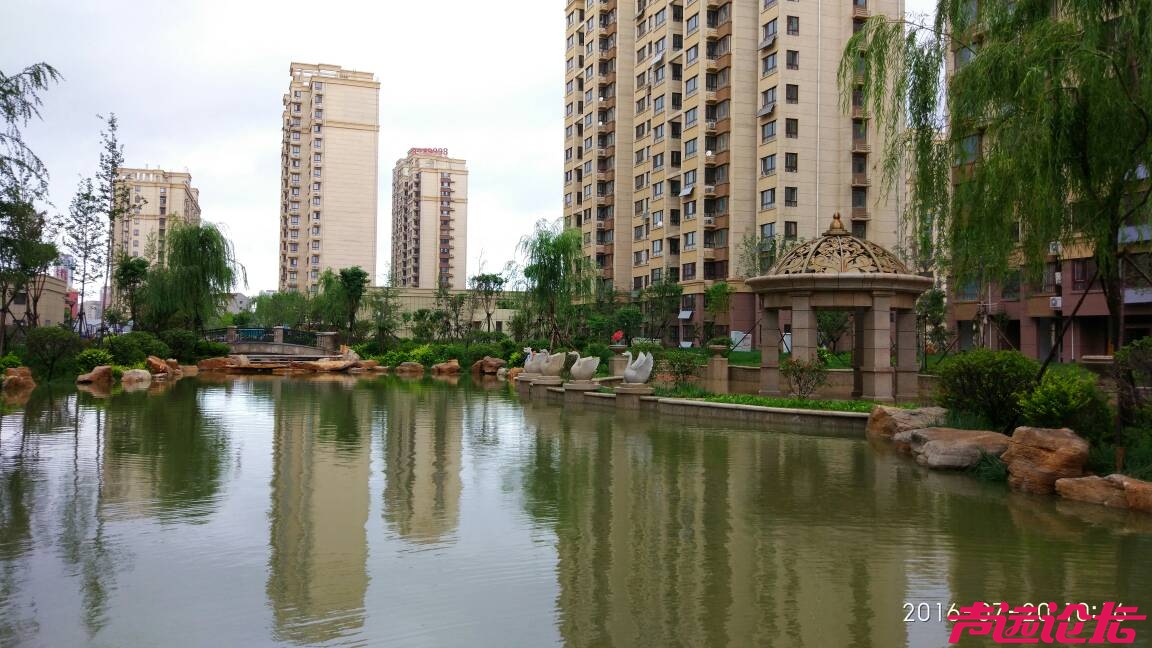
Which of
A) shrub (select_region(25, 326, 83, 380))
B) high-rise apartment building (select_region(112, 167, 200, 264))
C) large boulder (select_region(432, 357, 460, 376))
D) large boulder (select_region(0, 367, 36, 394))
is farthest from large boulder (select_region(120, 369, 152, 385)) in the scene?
high-rise apartment building (select_region(112, 167, 200, 264))

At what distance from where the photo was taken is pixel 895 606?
5.34 m

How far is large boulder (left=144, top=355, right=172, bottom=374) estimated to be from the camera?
29219 mm

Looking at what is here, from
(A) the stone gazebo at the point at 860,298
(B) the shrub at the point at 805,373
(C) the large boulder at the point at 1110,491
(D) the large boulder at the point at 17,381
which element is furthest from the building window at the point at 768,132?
(C) the large boulder at the point at 1110,491

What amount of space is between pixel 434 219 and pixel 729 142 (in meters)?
71.2

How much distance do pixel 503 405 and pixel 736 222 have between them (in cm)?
3164

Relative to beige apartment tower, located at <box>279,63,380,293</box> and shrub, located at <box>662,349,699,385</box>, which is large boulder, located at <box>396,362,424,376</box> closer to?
shrub, located at <box>662,349,699,385</box>

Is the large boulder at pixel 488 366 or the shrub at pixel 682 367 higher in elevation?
the shrub at pixel 682 367

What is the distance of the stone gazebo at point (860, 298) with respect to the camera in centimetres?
1731

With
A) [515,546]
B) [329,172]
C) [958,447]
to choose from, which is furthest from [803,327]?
[329,172]

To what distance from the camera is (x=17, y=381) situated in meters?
22.2

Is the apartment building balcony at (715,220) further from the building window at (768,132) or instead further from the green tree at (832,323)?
the green tree at (832,323)

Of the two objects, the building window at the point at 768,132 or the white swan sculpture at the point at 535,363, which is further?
the building window at the point at 768,132

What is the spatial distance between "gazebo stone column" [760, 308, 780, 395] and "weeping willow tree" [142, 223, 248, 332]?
94.6 feet

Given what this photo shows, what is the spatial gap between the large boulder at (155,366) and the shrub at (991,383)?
87.5 feet
